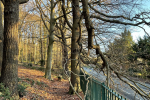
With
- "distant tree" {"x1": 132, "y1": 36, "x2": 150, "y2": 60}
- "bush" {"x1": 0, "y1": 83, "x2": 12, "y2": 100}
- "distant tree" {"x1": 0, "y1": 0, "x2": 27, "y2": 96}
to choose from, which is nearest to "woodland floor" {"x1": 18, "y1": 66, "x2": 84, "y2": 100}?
"bush" {"x1": 0, "y1": 83, "x2": 12, "y2": 100}

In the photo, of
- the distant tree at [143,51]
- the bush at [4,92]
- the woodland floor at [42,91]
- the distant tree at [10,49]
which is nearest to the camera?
the bush at [4,92]

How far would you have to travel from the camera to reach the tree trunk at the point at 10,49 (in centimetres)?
437

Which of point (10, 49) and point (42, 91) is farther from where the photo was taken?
point (42, 91)

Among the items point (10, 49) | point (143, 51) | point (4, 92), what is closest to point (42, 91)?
point (4, 92)

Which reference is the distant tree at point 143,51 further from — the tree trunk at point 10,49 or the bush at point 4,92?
the bush at point 4,92

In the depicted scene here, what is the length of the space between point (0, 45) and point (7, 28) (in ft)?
10.1

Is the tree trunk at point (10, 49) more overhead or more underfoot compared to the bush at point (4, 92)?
more overhead

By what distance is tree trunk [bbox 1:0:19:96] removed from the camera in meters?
4.37

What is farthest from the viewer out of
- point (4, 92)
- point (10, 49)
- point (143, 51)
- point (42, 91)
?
point (42, 91)

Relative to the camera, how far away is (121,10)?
550 cm

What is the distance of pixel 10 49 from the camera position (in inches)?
175

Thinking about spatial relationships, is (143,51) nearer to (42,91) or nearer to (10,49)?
(10,49)

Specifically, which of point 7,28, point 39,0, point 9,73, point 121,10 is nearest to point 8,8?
point 7,28

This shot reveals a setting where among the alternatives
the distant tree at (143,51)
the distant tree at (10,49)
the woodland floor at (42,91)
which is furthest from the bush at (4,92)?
the distant tree at (143,51)
